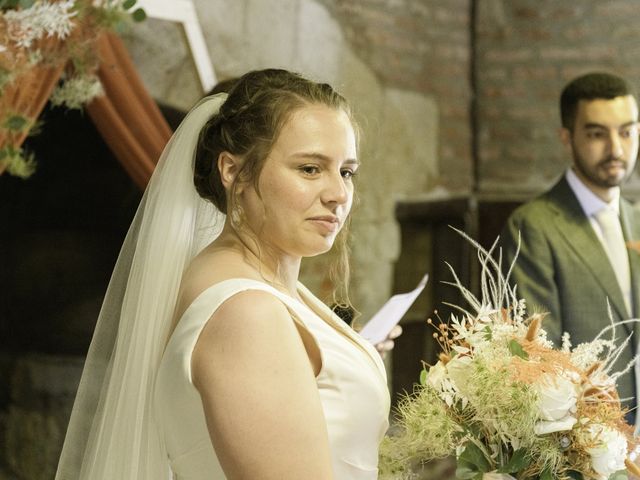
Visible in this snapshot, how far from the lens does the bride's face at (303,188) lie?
5.43 ft

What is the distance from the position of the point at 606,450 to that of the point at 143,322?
920 mm

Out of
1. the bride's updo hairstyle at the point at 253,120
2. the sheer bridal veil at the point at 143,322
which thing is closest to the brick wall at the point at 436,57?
the sheer bridal veil at the point at 143,322

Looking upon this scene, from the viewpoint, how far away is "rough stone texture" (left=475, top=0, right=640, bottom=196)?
482 centimetres

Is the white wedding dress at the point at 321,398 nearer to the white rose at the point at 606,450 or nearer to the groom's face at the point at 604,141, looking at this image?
the white rose at the point at 606,450

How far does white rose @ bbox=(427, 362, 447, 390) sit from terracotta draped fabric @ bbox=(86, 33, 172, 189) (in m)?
1.84

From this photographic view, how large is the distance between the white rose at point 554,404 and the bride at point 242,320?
29 centimetres

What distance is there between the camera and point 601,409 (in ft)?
5.61

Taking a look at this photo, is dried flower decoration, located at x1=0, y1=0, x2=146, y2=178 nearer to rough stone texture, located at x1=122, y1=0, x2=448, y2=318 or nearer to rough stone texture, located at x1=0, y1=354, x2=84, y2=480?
rough stone texture, located at x1=122, y1=0, x2=448, y2=318

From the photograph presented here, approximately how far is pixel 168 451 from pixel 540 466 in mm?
689

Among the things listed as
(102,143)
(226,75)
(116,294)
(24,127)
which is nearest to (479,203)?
(226,75)

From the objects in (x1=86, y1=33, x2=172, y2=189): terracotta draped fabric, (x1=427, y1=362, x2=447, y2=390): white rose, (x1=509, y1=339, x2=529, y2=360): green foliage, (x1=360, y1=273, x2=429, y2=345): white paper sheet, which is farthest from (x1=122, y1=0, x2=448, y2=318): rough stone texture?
(x1=509, y1=339, x2=529, y2=360): green foliage

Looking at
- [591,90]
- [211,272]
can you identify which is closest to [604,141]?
[591,90]

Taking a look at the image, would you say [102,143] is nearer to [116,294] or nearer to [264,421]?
[116,294]

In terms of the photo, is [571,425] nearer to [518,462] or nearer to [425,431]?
[518,462]
